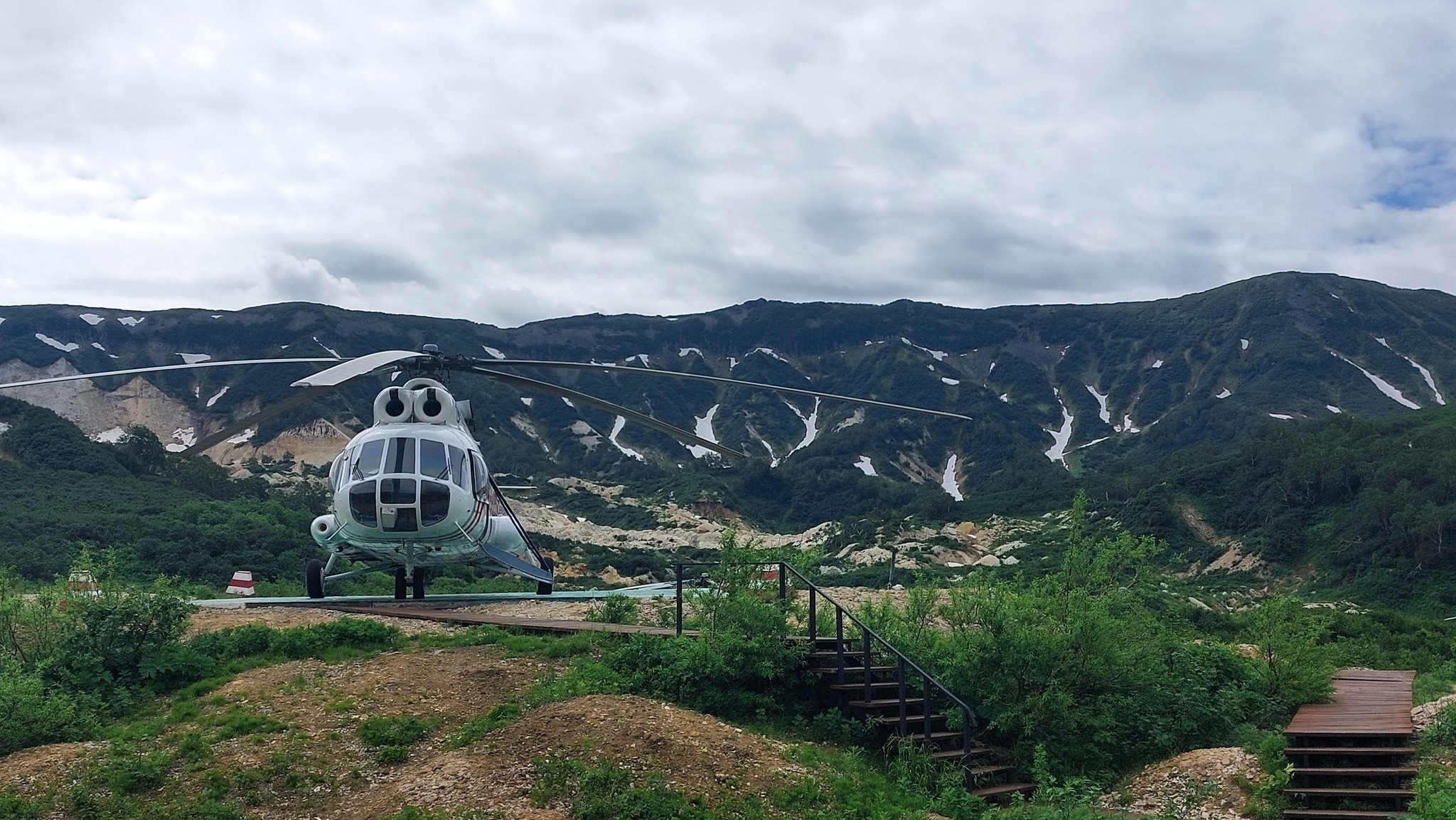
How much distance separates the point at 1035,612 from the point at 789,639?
9.10ft

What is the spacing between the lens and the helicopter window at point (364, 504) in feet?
47.9

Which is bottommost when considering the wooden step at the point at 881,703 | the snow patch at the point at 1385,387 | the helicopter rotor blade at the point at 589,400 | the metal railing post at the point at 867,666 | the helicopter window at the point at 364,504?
the wooden step at the point at 881,703

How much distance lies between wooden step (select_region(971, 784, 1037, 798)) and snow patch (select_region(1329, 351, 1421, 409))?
377 feet

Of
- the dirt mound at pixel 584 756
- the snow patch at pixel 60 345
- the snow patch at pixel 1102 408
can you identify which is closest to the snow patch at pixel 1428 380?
the snow patch at pixel 1102 408

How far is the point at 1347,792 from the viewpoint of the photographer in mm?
8977

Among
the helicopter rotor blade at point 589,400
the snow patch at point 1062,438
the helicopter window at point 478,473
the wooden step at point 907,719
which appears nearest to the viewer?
the wooden step at point 907,719

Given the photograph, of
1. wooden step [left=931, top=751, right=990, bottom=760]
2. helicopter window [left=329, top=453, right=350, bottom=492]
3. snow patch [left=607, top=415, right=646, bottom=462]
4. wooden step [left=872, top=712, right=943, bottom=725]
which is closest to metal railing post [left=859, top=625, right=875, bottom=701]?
wooden step [left=872, top=712, right=943, bottom=725]

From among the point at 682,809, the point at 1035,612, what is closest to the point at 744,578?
the point at 1035,612

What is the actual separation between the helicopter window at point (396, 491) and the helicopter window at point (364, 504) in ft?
0.49

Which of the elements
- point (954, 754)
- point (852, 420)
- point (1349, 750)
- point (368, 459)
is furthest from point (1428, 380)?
point (368, 459)

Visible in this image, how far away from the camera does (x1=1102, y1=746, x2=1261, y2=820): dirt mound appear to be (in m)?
9.20

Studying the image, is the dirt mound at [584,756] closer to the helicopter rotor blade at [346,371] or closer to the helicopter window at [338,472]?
the helicopter rotor blade at [346,371]

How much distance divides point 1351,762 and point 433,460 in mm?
11794

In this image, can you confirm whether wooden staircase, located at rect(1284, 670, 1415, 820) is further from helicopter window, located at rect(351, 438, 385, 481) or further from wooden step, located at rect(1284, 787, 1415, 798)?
helicopter window, located at rect(351, 438, 385, 481)
